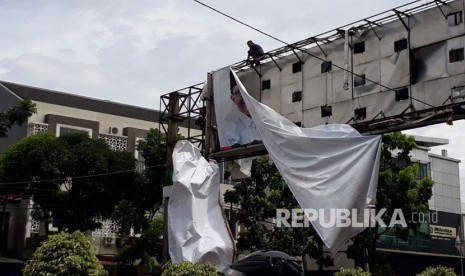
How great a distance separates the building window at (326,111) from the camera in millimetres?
13375

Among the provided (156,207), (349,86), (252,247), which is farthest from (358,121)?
(156,207)

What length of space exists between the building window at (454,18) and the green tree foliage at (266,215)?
12695 mm

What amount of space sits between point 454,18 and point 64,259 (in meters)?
8.59

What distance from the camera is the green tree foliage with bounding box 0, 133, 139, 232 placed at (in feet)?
78.6

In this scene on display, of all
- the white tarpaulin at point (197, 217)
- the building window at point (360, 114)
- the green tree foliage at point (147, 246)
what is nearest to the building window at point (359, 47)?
the building window at point (360, 114)

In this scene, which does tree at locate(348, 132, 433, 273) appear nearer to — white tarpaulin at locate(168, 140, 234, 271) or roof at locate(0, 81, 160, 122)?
white tarpaulin at locate(168, 140, 234, 271)

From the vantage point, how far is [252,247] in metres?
23.1

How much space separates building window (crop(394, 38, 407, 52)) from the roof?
22.1 m

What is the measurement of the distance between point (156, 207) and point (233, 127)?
12349 millimetres

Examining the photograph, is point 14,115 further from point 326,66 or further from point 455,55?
point 455,55

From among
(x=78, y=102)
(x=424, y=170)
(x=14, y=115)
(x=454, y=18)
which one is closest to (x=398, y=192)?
(x=454, y=18)

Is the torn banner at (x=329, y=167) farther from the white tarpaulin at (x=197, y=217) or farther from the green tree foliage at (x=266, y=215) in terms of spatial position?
the green tree foliage at (x=266, y=215)

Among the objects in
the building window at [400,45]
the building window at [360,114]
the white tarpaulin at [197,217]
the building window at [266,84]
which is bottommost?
the white tarpaulin at [197,217]

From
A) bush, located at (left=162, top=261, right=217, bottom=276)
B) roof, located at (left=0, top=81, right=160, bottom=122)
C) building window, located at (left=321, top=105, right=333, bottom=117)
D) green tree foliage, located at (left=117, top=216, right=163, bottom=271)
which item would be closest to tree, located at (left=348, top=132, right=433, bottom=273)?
green tree foliage, located at (left=117, top=216, right=163, bottom=271)
